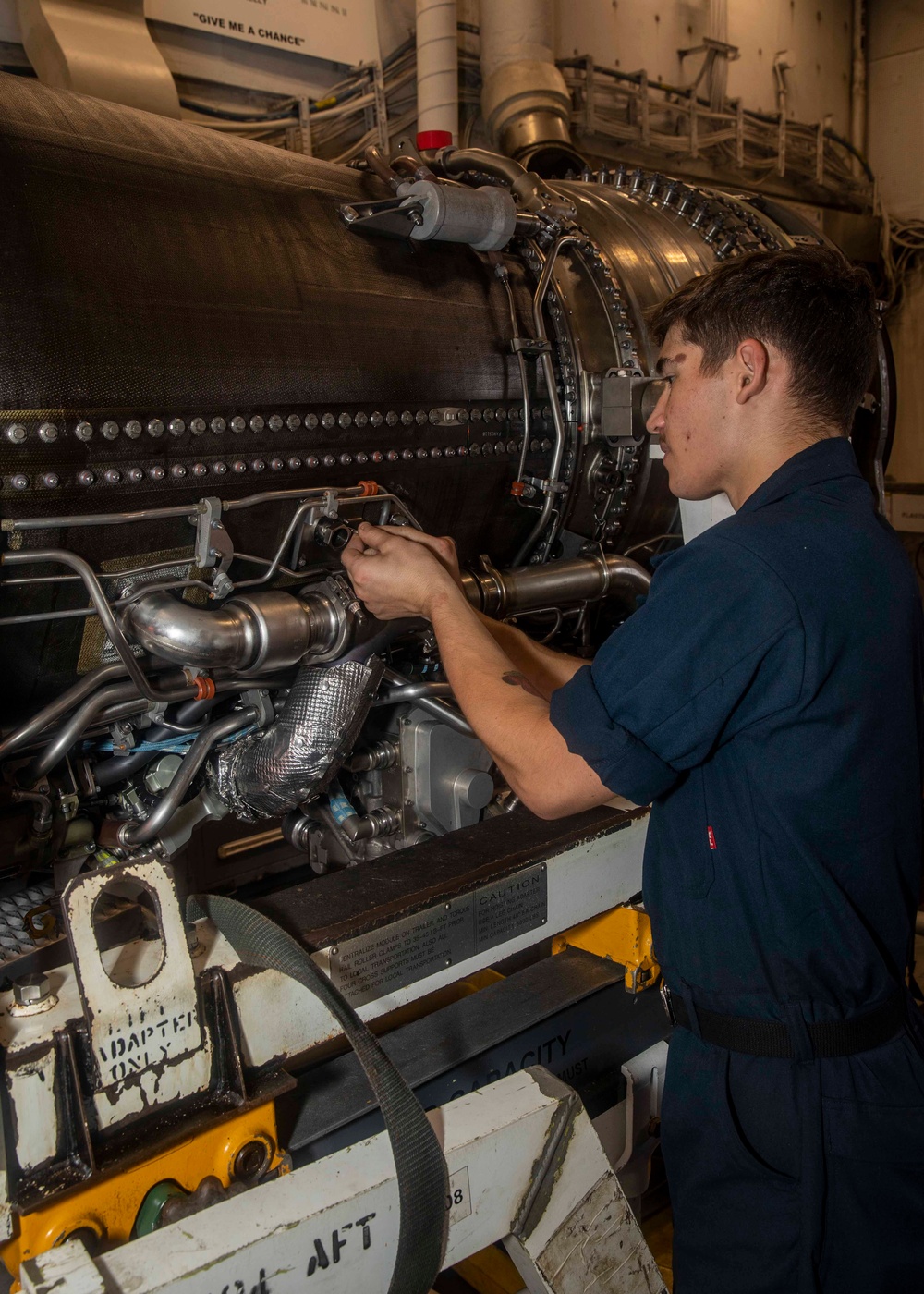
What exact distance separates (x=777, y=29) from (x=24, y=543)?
199 inches

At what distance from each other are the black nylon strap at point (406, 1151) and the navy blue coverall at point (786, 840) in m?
0.39

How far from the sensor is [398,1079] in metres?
1.08

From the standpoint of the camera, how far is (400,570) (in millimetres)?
1518

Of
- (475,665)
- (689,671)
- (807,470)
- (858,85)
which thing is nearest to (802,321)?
(807,470)

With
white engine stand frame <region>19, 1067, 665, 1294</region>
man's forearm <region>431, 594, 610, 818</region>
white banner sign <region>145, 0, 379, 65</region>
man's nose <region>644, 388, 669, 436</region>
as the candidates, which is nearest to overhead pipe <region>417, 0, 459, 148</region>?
white banner sign <region>145, 0, 379, 65</region>

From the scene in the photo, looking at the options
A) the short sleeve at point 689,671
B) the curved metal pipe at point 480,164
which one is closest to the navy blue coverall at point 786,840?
the short sleeve at point 689,671

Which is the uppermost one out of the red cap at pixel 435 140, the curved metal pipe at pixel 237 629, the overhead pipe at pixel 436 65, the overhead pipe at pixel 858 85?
the overhead pipe at pixel 858 85

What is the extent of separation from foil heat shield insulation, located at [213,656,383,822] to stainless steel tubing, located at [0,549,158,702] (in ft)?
0.83

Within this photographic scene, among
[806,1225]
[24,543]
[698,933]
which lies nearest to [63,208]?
[24,543]

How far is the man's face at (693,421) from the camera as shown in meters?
1.31

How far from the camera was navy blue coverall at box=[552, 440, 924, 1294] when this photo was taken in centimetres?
113

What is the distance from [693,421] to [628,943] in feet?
3.47

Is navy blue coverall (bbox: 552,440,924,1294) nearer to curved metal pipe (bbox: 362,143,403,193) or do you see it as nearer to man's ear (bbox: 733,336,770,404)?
man's ear (bbox: 733,336,770,404)

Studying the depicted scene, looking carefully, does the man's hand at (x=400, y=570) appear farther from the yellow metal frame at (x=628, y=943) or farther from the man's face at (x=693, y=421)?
the yellow metal frame at (x=628, y=943)
